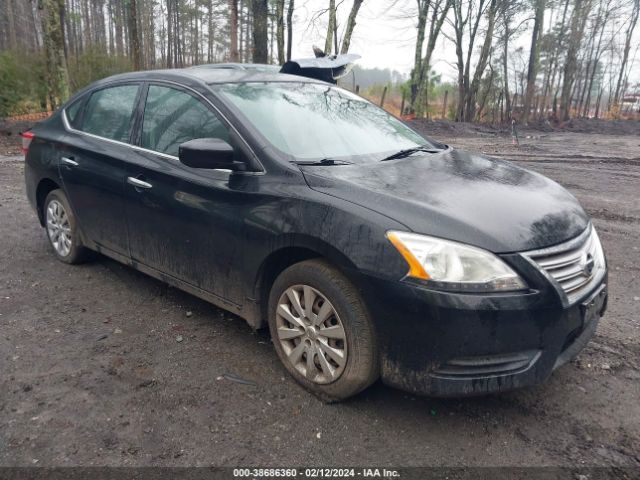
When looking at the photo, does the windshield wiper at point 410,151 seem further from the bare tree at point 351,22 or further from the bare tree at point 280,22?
the bare tree at point 280,22

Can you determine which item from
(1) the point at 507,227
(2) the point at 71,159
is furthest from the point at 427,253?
(2) the point at 71,159

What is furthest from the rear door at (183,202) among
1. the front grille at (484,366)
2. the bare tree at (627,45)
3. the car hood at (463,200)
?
the bare tree at (627,45)

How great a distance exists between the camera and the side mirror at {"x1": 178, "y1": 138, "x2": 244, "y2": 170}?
2.92 m

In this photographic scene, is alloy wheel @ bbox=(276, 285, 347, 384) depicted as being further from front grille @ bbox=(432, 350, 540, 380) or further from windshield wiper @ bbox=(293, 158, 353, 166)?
windshield wiper @ bbox=(293, 158, 353, 166)

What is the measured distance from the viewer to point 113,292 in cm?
424

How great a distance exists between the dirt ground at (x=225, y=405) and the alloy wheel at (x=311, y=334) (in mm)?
177

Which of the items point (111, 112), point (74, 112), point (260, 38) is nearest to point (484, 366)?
point (111, 112)

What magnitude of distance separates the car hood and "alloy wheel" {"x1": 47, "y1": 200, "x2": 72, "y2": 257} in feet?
9.39

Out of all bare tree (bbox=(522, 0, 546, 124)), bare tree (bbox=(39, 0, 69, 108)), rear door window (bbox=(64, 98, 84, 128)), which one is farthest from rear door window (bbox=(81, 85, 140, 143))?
bare tree (bbox=(522, 0, 546, 124))

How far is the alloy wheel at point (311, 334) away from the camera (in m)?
2.68

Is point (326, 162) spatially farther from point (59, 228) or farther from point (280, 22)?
point (280, 22)

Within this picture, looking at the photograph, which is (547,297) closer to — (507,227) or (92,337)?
(507,227)

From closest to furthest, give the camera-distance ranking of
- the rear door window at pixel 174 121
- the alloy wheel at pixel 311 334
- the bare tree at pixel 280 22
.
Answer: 1. the alloy wheel at pixel 311 334
2. the rear door window at pixel 174 121
3. the bare tree at pixel 280 22

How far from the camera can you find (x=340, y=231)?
2.55m
